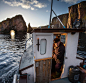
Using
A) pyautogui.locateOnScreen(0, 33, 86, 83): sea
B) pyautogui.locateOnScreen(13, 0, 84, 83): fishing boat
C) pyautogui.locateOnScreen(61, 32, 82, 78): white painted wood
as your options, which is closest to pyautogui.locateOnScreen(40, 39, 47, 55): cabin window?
pyautogui.locateOnScreen(13, 0, 84, 83): fishing boat

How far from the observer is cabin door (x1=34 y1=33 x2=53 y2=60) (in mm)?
3158

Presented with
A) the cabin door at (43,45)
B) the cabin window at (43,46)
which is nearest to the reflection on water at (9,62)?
the cabin door at (43,45)

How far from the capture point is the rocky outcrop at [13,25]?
393 ft

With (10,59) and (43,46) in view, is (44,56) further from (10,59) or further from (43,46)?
(10,59)

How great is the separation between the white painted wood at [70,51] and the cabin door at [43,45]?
4.42 ft

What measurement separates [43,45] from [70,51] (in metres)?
2.16

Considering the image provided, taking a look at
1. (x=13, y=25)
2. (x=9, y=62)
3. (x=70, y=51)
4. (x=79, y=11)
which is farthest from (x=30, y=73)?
(x=13, y=25)

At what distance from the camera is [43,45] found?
10.9 feet

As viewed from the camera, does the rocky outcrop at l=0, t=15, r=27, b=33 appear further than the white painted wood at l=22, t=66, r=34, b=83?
Yes

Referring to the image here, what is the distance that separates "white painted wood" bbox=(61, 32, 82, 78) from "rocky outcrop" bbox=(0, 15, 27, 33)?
144 metres

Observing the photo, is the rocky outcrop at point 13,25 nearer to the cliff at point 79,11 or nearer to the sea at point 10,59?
the cliff at point 79,11

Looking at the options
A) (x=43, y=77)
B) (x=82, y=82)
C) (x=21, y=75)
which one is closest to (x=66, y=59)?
(x=82, y=82)

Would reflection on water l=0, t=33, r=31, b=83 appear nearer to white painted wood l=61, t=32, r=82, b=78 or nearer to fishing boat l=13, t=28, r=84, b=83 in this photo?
fishing boat l=13, t=28, r=84, b=83

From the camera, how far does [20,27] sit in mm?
135250
